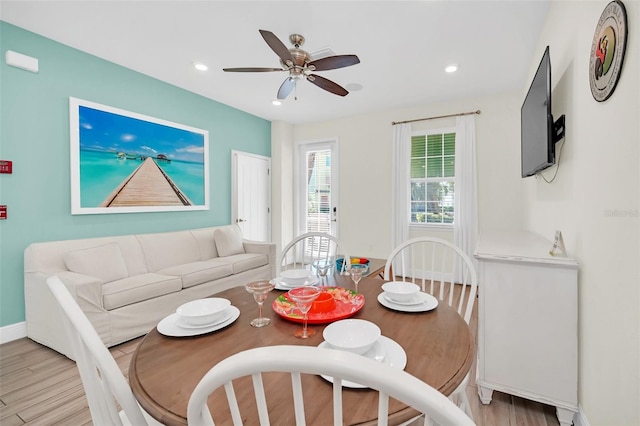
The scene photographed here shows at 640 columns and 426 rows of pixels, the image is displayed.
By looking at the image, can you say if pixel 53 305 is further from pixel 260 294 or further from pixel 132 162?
pixel 260 294

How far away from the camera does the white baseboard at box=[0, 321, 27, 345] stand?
95.4 inches

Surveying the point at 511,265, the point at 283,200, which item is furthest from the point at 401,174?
the point at 511,265

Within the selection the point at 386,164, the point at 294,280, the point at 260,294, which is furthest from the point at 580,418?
the point at 386,164

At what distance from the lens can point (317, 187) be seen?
5414mm

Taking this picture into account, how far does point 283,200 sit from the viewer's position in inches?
210

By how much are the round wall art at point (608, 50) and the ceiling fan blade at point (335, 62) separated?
128 centimetres

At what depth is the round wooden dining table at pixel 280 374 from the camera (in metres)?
0.64

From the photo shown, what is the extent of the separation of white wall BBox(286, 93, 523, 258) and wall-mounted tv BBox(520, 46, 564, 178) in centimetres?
166

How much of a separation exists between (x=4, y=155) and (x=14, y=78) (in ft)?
2.17

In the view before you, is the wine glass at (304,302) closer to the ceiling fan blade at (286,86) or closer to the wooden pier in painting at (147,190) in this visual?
the ceiling fan blade at (286,86)

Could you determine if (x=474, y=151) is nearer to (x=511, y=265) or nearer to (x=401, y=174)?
(x=401, y=174)

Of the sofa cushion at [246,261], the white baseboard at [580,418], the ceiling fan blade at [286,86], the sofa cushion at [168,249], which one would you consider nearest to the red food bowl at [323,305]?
the white baseboard at [580,418]

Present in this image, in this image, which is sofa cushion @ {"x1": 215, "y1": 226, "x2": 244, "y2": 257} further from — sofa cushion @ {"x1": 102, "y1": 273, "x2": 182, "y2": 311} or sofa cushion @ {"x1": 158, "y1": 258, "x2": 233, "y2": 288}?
sofa cushion @ {"x1": 102, "y1": 273, "x2": 182, "y2": 311}

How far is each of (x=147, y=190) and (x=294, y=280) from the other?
272 centimetres
